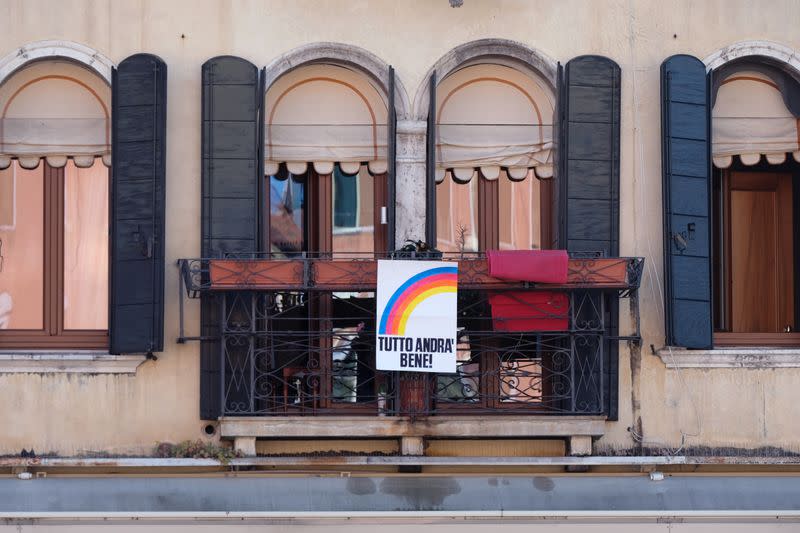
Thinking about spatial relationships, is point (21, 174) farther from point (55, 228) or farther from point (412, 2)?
point (412, 2)

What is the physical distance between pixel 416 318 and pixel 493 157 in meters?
1.68

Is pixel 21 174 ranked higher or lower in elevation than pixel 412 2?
lower

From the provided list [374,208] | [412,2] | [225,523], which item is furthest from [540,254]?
[225,523]

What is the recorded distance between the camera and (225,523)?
422 inches

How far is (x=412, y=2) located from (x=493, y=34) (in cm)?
72

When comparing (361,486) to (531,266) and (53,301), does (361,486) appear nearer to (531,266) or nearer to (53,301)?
(531,266)

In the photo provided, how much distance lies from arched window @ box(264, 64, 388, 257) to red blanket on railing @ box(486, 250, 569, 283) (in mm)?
1258

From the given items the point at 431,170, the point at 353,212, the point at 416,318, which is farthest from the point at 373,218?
the point at 416,318

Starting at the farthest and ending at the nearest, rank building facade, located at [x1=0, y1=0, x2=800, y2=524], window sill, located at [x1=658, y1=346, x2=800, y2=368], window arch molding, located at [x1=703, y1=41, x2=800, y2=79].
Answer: window arch molding, located at [x1=703, y1=41, x2=800, y2=79] < window sill, located at [x1=658, y1=346, x2=800, y2=368] < building facade, located at [x1=0, y1=0, x2=800, y2=524]

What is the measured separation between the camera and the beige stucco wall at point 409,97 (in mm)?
10945

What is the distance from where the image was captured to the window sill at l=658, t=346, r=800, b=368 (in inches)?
437

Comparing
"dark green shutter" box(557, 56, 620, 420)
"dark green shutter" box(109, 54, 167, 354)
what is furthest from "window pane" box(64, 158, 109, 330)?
"dark green shutter" box(557, 56, 620, 420)

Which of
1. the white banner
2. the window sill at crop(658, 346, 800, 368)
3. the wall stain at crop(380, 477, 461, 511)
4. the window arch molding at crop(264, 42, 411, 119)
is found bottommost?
the wall stain at crop(380, 477, 461, 511)

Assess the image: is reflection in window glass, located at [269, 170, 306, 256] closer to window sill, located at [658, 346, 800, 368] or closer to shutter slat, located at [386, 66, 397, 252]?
shutter slat, located at [386, 66, 397, 252]
